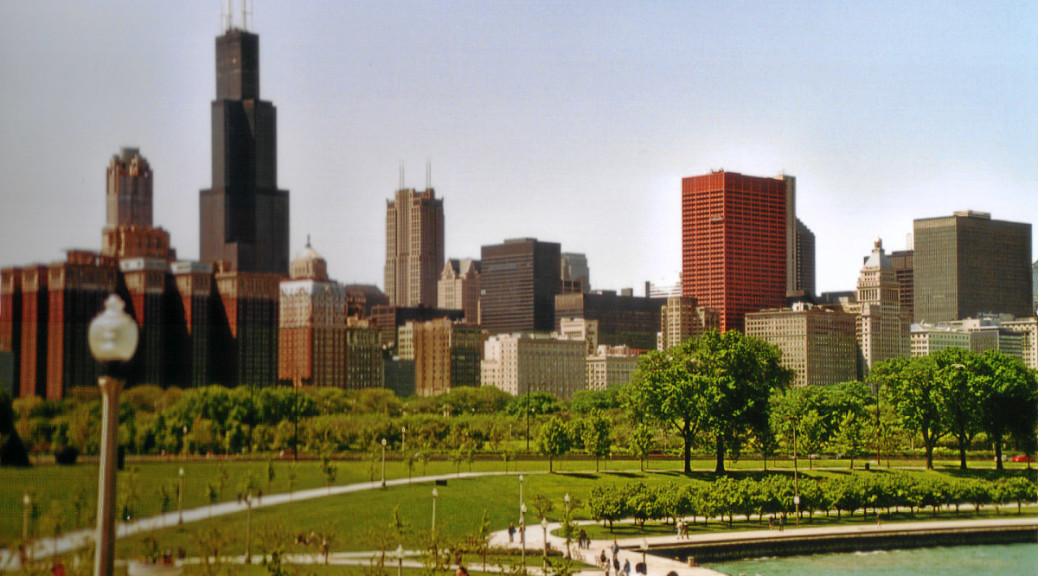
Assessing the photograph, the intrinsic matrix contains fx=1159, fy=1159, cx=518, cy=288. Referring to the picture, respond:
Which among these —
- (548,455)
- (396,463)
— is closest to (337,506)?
(396,463)

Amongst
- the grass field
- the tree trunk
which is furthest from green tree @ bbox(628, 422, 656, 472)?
the grass field

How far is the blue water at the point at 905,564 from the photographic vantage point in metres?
36.4

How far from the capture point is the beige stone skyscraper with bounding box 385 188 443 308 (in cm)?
5634

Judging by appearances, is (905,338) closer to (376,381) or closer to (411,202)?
(376,381)

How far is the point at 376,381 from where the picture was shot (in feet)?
254

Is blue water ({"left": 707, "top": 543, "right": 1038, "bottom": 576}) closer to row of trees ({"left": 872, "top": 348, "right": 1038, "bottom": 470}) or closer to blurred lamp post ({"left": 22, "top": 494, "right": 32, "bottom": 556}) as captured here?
row of trees ({"left": 872, "top": 348, "right": 1038, "bottom": 470})

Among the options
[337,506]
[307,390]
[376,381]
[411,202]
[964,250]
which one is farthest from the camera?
[964,250]

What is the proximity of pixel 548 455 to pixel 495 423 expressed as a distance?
347 inches

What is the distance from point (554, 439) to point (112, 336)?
40288 millimetres

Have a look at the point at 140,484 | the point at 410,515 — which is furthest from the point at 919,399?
the point at 140,484

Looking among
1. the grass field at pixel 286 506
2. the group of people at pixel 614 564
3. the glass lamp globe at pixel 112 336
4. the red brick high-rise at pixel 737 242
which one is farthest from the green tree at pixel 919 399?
the red brick high-rise at pixel 737 242

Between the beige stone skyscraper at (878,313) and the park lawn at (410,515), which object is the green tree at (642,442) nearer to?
the park lawn at (410,515)

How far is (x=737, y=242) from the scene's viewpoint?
437 feet

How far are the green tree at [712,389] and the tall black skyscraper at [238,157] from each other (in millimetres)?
22620
